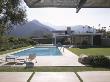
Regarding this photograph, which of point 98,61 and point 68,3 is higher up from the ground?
point 68,3

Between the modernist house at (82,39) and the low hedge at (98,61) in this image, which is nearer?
the low hedge at (98,61)

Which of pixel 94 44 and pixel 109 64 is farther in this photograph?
pixel 94 44

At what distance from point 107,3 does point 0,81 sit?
5.66 meters

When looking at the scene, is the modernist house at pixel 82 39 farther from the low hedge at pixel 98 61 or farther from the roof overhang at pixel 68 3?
the roof overhang at pixel 68 3

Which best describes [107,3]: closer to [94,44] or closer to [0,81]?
[0,81]

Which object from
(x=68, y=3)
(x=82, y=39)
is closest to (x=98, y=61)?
(x=68, y=3)

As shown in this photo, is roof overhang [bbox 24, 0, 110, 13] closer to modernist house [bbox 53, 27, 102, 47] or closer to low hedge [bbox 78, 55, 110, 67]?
low hedge [bbox 78, 55, 110, 67]

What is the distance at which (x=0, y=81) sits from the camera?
9078 millimetres

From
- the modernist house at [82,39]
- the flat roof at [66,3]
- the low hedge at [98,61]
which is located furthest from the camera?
the modernist house at [82,39]

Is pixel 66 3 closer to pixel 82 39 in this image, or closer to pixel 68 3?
pixel 68 3

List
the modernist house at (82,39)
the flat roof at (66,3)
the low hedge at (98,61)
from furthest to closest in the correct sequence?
1. the modernist house at (82,39)
2. the low hedge at (98,61)
3. the flat roof at (66,3)

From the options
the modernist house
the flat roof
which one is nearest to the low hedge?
the flat roof

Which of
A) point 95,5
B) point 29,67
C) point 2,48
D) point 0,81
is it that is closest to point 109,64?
point 29,67

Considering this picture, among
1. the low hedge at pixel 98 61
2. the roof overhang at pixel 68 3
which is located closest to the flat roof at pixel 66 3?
the roof overhang at pixel 68 3
